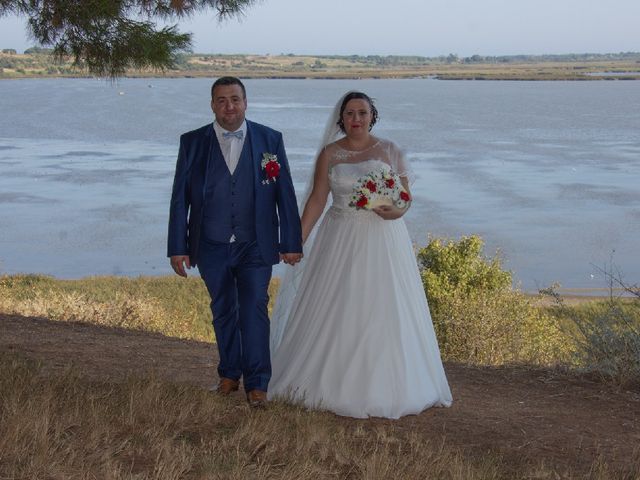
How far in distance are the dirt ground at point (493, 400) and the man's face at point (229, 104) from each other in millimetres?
1780

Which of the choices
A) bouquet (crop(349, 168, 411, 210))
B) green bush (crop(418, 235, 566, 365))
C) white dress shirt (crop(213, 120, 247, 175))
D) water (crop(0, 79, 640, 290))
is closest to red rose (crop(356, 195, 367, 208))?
bouquet (crop(349, 168, 411, 210))

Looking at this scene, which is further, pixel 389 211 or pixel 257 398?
pixel 389 211

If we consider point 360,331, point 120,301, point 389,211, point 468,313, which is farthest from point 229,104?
point 468,313

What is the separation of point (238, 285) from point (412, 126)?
85050mm

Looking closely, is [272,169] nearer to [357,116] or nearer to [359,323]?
[357,116]

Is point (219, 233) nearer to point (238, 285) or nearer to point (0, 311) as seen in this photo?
point (238, 285)

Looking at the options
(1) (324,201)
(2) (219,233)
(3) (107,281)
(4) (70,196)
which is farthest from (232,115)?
(4) (70,196)

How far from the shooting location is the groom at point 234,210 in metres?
6.21

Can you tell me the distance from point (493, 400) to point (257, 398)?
223 centimetres

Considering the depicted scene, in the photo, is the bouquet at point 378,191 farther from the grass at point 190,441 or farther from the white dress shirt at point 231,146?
the grass at point 190,441

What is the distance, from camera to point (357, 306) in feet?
22.1

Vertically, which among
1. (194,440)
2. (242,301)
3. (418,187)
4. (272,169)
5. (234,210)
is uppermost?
(272,169)

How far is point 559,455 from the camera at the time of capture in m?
6.14

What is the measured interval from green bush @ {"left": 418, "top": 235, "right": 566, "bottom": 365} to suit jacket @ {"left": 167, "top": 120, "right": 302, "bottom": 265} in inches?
199
